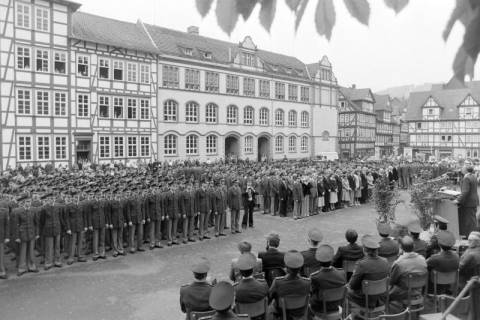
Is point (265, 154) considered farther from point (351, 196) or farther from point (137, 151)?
point (351, 196)

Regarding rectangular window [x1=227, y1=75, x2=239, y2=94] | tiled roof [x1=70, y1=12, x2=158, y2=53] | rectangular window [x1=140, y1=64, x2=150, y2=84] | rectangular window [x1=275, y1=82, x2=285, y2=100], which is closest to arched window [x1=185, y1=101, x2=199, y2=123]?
rectangular window [x1=227, y1=75, x2=239, y2=94]

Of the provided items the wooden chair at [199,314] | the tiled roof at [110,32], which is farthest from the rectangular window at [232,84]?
the wooden chair at [199,314]

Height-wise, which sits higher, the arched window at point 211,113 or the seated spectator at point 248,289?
the arched window at point 211,113

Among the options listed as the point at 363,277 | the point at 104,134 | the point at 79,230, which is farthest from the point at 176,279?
the point at 104,134

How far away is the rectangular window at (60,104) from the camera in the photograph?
29.8 metres

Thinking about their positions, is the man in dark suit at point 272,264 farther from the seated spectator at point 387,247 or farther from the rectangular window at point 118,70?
the rectangular window at point 118,70

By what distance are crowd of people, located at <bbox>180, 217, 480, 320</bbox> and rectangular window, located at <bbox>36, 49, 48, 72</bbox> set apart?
88.6 ft

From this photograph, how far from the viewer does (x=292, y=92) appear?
50094 mm

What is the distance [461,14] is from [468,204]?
11115 mm

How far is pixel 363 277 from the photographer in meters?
5.96

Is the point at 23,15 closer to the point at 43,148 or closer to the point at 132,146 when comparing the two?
the point at 43,148

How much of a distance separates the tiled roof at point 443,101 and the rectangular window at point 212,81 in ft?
104

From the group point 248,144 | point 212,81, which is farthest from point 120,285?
point 248,144

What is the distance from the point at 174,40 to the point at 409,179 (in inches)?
1001
